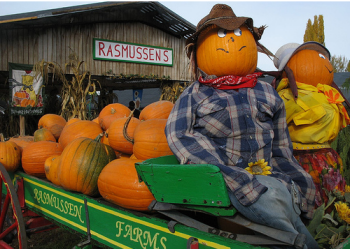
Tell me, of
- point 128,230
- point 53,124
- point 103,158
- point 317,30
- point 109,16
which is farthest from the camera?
point 317,30

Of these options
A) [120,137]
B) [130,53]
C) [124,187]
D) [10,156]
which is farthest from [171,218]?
[130,53]

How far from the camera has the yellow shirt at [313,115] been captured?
229cm

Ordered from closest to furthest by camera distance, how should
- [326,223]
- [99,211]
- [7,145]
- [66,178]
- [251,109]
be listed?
1. [326,223]
2. [251,109]
3. [99,211]
4. [66,178]
5. [7,145]

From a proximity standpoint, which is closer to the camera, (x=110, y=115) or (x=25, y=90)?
(x=110, y=115)

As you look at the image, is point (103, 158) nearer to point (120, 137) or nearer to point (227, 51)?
point (120, 137)

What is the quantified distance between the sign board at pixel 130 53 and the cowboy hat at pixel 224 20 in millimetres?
6906

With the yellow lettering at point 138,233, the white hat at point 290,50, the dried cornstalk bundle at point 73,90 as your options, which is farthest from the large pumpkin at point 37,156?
the dried cornstalk bundle at point 73,90

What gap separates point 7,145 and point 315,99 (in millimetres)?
3230

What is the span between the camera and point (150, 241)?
166cm

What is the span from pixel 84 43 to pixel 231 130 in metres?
7.46

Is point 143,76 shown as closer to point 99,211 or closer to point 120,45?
point 120,45

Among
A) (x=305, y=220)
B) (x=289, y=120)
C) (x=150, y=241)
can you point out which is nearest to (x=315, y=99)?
(x=289, y=120)

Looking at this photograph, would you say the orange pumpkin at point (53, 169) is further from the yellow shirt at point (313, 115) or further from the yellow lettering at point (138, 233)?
the yellow shirt at point (313, 115)

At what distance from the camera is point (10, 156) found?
3.17m
